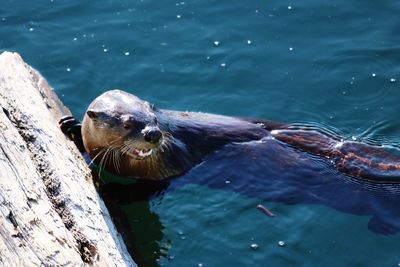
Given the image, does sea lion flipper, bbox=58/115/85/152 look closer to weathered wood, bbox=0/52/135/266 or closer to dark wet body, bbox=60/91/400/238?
weathered wood, bbox=0/52/135/266

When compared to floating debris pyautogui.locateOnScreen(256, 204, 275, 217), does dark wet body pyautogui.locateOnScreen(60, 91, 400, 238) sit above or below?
above

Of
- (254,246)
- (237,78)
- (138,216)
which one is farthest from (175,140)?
(237,78)

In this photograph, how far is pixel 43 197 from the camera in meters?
4.15

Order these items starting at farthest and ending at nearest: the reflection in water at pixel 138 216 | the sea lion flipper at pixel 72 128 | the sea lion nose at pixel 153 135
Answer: the sea lion flipper at pixel 72 128
the sea lion nose at pixel 153 135
the reflection in water at pixel 138 216

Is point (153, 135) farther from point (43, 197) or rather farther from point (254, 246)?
point (43, 197)

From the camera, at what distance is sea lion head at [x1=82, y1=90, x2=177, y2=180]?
5422 mm

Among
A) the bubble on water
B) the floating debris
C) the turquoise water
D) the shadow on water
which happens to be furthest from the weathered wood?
the floating debris

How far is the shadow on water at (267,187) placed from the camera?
5.51 meters

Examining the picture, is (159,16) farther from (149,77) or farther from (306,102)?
(306,102)

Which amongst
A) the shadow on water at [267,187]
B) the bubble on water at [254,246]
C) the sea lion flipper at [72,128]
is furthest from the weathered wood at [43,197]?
the bubble on water at [254,246]

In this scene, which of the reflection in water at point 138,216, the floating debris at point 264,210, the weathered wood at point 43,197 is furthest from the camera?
the floating debris at point 264,210

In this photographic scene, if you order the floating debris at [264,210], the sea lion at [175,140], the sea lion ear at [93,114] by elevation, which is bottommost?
the floating debris at [264,210]

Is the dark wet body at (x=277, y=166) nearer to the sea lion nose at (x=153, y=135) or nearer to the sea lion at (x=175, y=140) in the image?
the sea lion at (x=175, y=140)

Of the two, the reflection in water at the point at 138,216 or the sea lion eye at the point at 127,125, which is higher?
the sea lion eye at the point at 127,125
